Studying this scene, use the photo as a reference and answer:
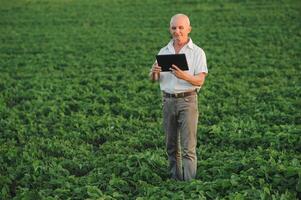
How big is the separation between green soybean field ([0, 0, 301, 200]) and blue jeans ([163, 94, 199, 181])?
1.00 feet

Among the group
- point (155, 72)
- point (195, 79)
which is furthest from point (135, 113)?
point (195, 79)

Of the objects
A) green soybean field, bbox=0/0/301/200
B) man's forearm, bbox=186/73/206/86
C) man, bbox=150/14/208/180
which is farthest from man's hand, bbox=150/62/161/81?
green soybean field, bbox=0/0/301/200

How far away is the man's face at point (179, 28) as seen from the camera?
6.67 m

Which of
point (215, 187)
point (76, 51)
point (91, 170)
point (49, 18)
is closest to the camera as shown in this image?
point (215, 187)

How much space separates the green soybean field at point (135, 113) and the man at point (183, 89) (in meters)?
0.51

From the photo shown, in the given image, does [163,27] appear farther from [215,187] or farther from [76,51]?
[215,187]

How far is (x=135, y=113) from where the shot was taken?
11.8m

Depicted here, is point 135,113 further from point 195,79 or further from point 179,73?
point 179,73

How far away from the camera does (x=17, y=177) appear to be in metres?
7.96

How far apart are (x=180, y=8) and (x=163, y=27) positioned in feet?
19.2

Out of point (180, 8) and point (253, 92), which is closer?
point (253, 92)

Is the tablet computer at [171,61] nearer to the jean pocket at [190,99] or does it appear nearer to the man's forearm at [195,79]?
the man's forearm at [195,79]

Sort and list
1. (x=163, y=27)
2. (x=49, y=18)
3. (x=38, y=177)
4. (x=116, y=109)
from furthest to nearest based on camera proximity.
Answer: (x=49, y=18) < (x=163, y=27) < (x=116, y=109) < (x=38, y=177)

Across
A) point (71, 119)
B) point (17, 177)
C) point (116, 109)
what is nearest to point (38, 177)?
point (17, 177)
